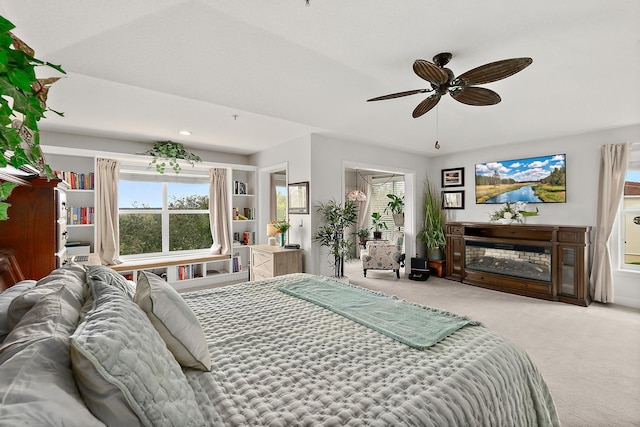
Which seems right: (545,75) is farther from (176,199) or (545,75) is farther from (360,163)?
(176,199)

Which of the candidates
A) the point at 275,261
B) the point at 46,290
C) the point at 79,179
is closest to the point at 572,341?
the point at 275,261

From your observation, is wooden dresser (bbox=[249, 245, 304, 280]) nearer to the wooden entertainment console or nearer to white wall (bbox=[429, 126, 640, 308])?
the wooden entertainment console

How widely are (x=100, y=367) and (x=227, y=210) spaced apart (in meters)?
5.00

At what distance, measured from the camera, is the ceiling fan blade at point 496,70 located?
1777 mm

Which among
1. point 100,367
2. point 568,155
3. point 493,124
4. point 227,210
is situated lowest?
point 100,367

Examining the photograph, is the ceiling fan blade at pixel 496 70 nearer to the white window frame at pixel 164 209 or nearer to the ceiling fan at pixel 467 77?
the ceiling fan at pixel 467 77

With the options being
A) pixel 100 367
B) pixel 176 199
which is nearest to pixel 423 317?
pixel 100 367

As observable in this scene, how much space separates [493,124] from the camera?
3.93 meters

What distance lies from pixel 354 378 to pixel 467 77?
205 centimetres

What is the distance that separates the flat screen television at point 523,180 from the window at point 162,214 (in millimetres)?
5123

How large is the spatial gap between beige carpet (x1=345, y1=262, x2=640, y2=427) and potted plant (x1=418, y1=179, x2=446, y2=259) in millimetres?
786

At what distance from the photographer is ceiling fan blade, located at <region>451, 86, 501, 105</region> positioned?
7.34ft

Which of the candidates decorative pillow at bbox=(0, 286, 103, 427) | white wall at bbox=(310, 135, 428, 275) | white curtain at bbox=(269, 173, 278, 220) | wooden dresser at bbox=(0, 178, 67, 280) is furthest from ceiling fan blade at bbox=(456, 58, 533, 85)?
white curtain at bbox=(269, 173, 278, 220)

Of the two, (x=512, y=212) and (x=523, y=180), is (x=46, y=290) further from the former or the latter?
(x=523, y=180)
